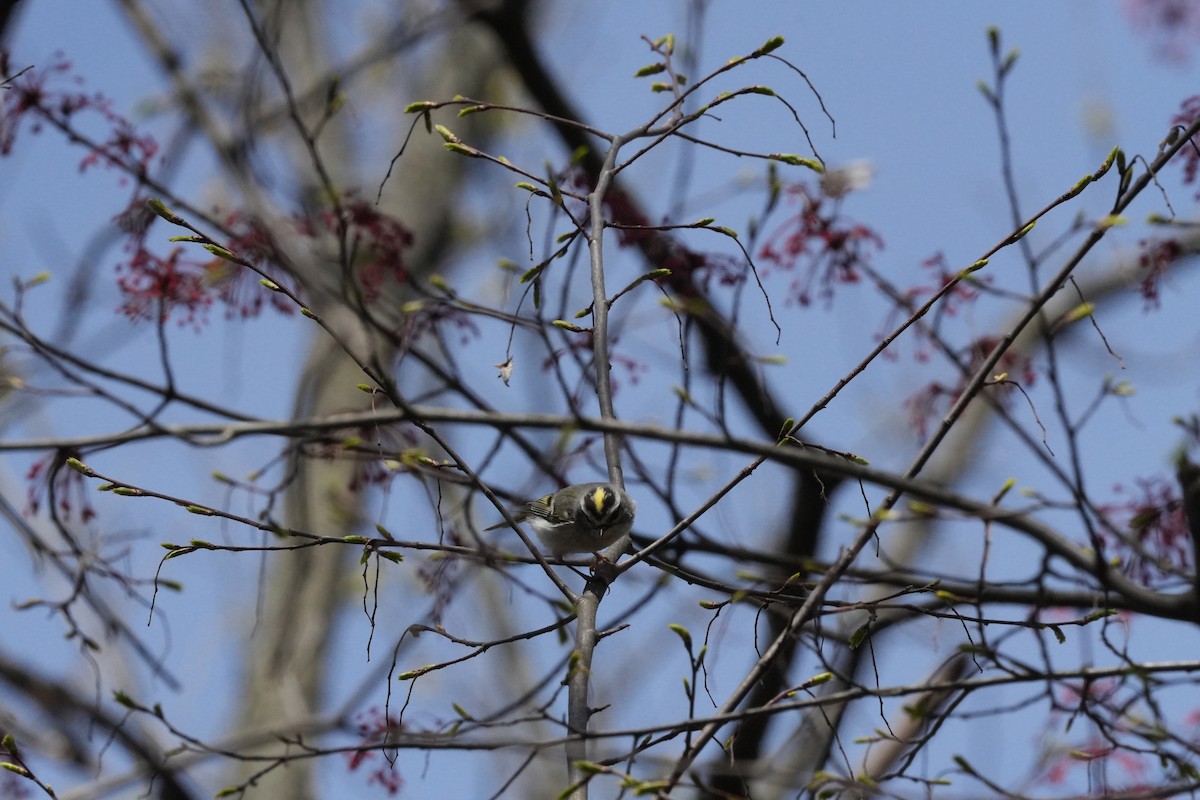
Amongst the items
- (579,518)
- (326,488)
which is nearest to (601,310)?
(579,518)

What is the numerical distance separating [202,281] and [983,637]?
9.38 ft

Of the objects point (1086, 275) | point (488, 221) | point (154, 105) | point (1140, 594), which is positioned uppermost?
point (488, 221)

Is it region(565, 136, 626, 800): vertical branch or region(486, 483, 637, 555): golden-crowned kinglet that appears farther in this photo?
region(486, 483, 637, 555): golden-crowned kinglet

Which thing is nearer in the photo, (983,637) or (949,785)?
(983,637)

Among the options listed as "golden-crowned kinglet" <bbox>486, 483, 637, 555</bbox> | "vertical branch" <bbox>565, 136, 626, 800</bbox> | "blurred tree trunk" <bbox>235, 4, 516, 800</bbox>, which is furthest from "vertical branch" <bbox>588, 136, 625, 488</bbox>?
"blurred tree trunk" <bbox>235, 4, 516, 800</bbox>

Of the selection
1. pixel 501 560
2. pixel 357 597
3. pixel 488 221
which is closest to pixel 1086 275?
pixel 488 221

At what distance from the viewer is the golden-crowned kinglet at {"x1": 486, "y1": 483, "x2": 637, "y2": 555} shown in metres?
3.62

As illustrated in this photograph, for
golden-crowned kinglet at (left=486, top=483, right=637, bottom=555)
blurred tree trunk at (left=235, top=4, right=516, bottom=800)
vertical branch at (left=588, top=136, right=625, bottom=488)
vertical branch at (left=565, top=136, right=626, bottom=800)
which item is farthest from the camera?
blurred tree trunk at (left=235, top=4, right=516, bottom=800)

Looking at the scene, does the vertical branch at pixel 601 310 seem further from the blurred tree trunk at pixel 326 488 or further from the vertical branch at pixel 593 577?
the blurred tree trunk at pixel 326 488

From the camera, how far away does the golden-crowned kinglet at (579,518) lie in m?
3.62

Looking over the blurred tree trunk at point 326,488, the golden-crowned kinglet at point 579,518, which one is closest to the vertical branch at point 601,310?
the golden-crowned kinglet at point 579,518

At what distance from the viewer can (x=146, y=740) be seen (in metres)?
4.84

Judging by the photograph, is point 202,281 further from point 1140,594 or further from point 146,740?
point 1140,594

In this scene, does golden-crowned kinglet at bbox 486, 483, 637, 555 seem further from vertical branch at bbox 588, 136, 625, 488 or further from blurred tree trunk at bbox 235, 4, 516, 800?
blurred tree trunk at bbox 235, 4, 516, 800
